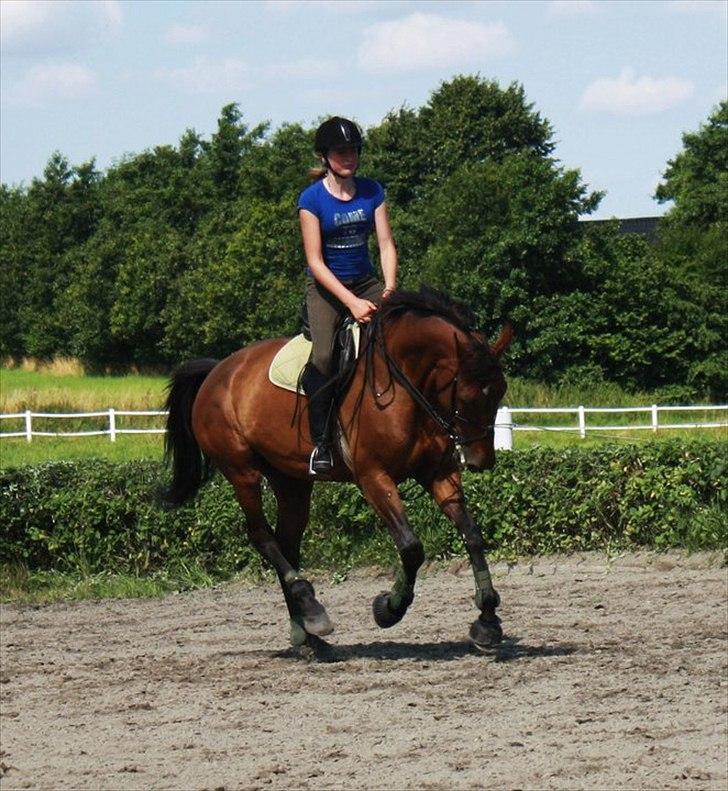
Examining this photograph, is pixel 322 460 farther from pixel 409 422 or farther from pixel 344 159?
pixel 344 159

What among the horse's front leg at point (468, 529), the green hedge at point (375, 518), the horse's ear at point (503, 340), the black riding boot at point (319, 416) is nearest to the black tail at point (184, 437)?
the black riding boot at point (319, 416)

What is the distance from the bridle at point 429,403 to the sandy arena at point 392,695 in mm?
1410

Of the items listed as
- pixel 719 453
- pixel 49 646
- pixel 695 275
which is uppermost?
pixel 695 275

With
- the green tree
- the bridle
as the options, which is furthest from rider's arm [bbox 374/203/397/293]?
the green tree

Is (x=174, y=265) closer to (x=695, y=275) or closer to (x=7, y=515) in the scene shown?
(x=695, y=275)

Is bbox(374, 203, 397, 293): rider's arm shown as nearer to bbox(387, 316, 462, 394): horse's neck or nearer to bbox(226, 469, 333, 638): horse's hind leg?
bbox(387, 316, 462, 394): horse's neck

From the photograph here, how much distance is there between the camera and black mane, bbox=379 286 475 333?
29.6 feet

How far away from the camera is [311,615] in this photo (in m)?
9.98

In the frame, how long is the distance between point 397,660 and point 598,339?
3677 centimetres

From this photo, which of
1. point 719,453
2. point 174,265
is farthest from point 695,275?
point 719,453

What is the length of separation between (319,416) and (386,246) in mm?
1092

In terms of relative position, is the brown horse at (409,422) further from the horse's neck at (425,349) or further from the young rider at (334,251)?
the young rider at (334,251)

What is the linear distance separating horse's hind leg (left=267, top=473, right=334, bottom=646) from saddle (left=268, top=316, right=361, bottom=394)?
104 cm

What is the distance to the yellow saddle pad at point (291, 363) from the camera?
952 centimetres
